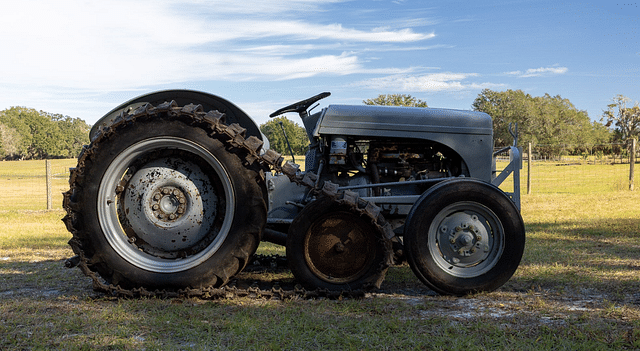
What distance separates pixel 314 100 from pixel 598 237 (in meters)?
5.87

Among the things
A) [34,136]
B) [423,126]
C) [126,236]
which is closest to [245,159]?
[126,236]

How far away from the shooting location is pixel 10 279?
5531mm

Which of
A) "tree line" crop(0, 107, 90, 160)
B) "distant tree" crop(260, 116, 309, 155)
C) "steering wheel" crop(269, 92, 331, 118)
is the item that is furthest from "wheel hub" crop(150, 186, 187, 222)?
"tree line" crop(0, 107, 90, 160)

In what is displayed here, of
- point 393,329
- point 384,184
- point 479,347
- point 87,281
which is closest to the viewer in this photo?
point 479,347

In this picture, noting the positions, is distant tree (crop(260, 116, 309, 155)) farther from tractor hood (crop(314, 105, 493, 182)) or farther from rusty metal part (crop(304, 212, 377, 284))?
rusty metal part (crop(304, 212, 377, 284))

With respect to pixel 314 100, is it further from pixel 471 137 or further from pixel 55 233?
pixel 55 233

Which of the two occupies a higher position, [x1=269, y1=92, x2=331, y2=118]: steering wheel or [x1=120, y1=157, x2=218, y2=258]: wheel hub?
[x1=269, y1=92, x2=331, y2=118]: steering wheel

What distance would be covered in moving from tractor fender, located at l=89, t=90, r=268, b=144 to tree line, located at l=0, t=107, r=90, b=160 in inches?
2858

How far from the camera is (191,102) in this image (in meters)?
5.02

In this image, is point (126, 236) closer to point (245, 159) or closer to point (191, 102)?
point (245, 159)

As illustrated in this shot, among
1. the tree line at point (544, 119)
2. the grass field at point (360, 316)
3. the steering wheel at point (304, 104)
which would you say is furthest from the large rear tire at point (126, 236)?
the tree line at point (544, 119)

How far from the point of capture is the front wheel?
4.49 m

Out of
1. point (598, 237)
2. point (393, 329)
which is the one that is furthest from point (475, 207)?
point (598, 237)

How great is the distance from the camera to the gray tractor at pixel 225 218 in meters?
4.39
